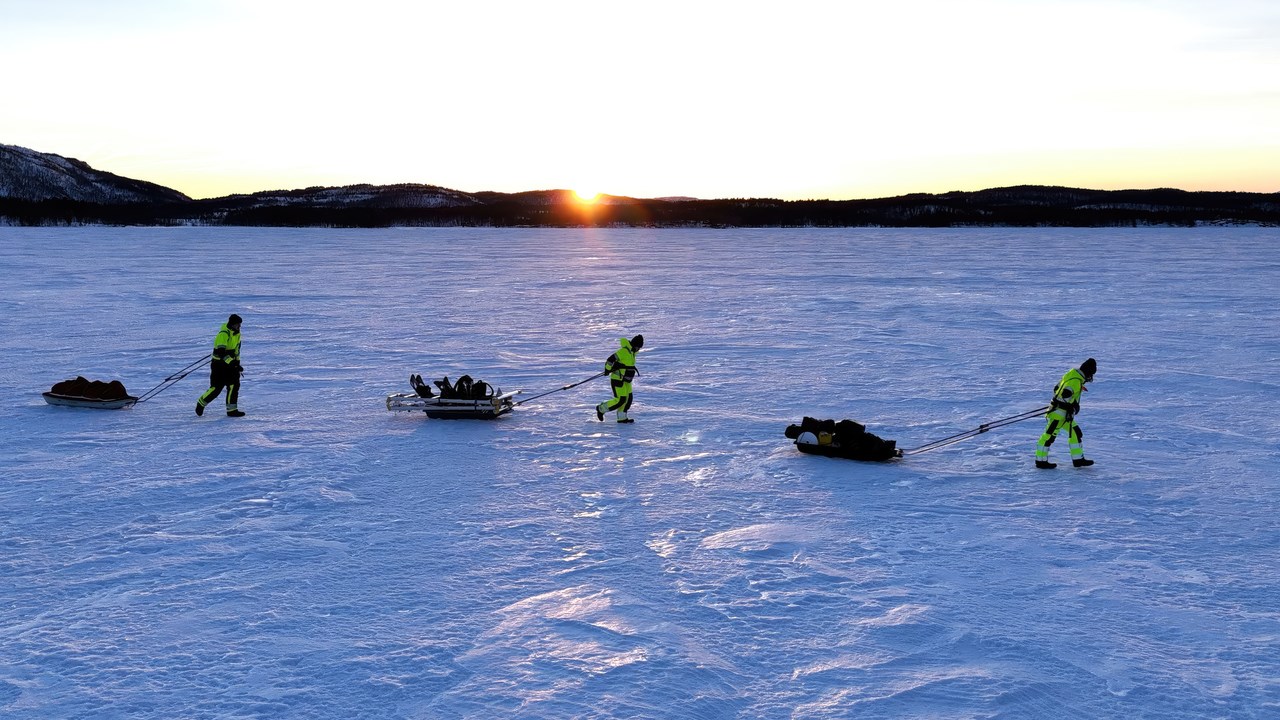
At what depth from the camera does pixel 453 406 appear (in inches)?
446

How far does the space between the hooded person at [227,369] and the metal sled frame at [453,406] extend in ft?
6.14

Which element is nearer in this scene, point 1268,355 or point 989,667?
point 989,667

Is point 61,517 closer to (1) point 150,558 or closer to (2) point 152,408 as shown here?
(1) point 150,558

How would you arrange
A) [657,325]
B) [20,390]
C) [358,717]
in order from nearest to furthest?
[358,717]
[20,390]
[657,325]

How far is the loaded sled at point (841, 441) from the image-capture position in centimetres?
936

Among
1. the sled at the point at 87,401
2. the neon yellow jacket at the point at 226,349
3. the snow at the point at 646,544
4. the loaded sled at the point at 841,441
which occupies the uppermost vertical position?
the neon yellow jacket at the point at 226,349

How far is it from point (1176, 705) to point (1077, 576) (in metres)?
1.69

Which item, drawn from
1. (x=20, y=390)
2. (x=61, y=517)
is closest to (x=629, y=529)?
(x=61, y=517)

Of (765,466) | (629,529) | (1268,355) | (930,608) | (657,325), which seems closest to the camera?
(930,608)

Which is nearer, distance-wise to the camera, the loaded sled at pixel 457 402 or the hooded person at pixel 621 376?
the hooded person at pixel 621 376

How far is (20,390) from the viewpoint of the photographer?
12.9m

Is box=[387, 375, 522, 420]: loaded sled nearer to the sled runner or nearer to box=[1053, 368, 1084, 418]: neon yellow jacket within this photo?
the sled runner

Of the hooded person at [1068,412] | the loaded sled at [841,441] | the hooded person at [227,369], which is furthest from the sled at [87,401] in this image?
the hooded person at [1068,412]

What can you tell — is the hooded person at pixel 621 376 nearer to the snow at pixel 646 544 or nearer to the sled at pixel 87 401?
the snow at pixel 646 544
